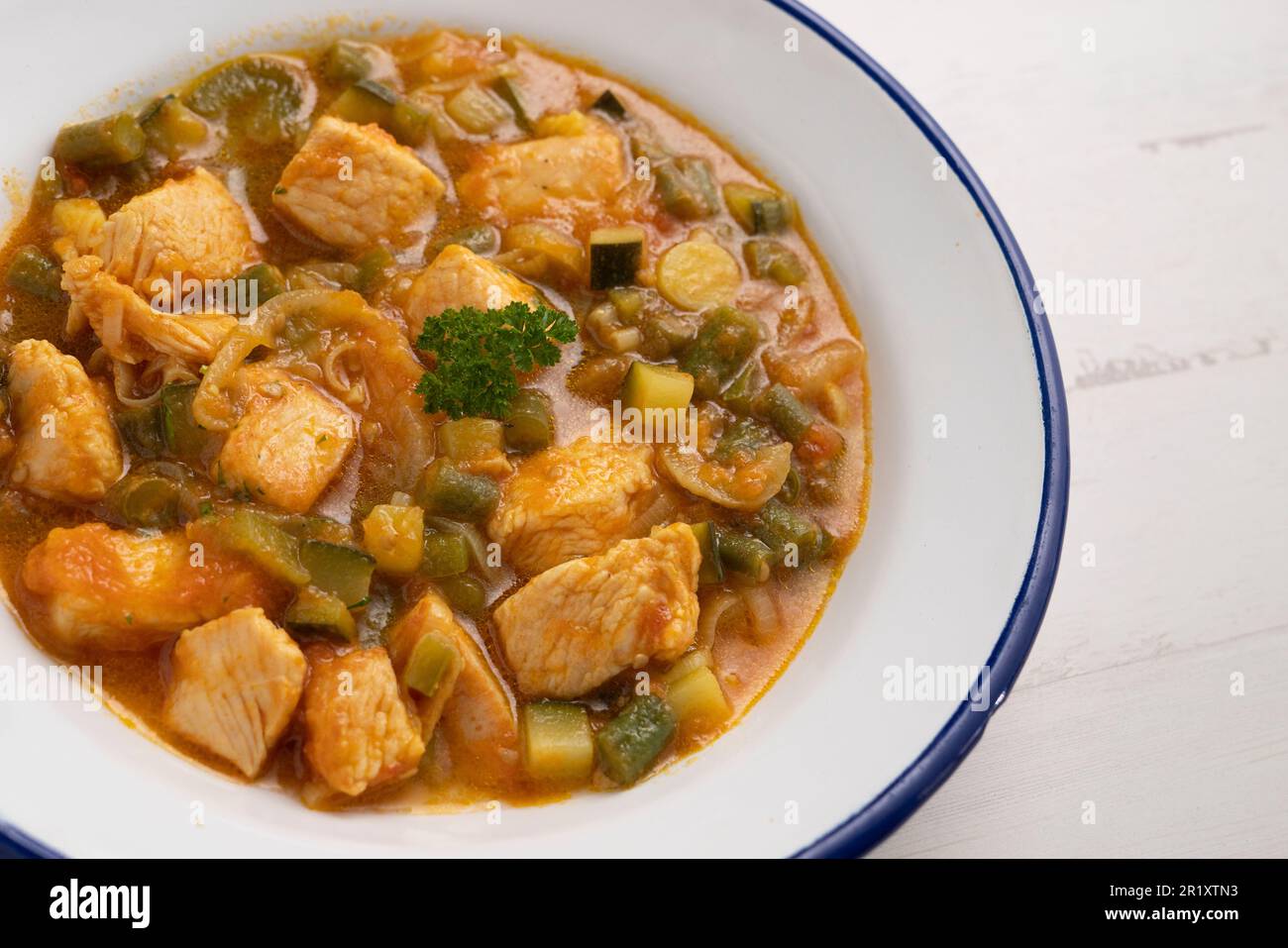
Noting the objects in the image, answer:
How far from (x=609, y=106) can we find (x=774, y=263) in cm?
104

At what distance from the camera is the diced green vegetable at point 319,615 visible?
392 cm

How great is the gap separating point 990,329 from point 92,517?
10.5 feet

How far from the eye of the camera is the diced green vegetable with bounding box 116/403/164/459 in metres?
4.26

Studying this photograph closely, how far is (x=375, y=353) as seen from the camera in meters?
4.53

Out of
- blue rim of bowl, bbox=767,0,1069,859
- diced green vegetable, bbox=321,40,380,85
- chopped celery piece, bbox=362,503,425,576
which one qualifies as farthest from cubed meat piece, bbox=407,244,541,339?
blue rim of bowl, bbox=767,0,1069,859

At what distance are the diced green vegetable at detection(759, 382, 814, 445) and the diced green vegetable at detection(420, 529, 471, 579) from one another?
1.29m

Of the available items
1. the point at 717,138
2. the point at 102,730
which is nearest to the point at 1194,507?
the point at 717,138

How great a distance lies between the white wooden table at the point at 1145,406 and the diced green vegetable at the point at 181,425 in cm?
274

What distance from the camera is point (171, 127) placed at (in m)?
4.92

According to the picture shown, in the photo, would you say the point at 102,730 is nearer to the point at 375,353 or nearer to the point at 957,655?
the point at 375,353

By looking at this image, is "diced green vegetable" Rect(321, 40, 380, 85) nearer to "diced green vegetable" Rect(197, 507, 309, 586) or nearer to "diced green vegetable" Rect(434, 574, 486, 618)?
"diced green vegetable" Rect(197, 507, 309, 586)

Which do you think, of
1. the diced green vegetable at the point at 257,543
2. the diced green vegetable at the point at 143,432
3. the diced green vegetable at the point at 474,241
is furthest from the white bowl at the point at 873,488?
the diced green vegetable at the point at 474,241

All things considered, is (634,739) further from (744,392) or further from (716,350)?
(716,350)

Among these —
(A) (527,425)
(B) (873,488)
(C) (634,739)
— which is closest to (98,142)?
(A) (527,425)
